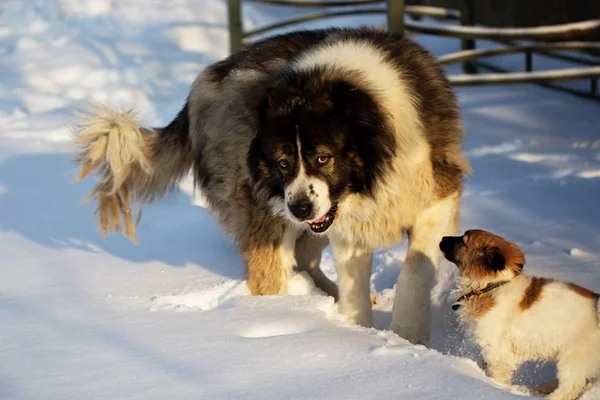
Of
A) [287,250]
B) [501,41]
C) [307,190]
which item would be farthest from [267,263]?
[501,41]

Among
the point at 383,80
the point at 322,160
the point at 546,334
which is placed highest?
the point at 383,80

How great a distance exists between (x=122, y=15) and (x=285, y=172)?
1267cm

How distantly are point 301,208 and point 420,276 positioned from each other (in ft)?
2.78

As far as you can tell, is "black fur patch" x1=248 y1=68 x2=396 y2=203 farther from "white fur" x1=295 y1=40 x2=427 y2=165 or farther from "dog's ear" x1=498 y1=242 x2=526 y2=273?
"dog's ear" x1=498 y1=242 x2=526 y2=273

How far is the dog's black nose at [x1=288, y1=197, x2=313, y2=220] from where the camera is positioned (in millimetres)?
4125

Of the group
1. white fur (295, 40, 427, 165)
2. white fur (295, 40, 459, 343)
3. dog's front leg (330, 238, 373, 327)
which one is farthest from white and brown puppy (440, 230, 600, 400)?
dog's front leg (330, 238, 373, 327)

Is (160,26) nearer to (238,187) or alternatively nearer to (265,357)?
(238,187)

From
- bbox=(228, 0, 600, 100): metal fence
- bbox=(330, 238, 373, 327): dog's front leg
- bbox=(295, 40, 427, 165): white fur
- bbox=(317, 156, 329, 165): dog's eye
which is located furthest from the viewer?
bbox=(228, 0, 600, 100): metal fence

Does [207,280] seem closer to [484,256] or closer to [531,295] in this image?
[484,256]

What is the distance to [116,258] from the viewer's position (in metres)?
5.67

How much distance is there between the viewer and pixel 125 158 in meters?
5.32

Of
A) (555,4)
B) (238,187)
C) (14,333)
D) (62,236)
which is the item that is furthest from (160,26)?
(14,333)

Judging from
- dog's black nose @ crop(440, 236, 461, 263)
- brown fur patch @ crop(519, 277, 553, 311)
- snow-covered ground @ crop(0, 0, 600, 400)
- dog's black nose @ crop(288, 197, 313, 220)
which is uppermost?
dog's black nose @ crop(288, 197, 313, 220)

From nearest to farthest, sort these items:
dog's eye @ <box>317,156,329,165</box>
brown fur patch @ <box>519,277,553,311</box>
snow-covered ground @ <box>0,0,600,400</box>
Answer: snow-covered ground @ <box>0,0,600,400</box>, brown fur patch @ <box>519,277,553,311</box>, dog's eye @ <box>317,156,329,165</box>
